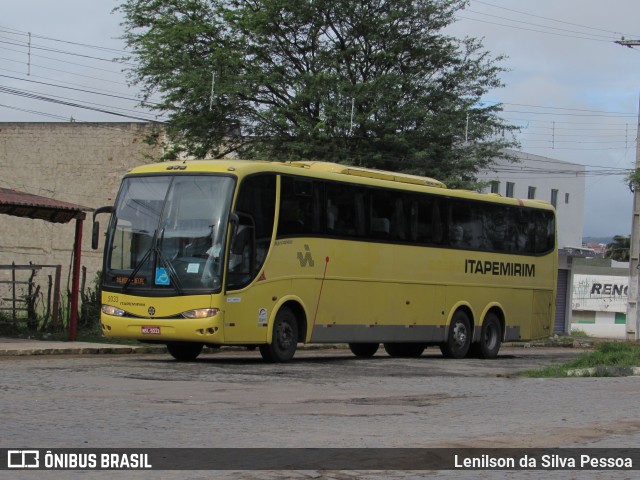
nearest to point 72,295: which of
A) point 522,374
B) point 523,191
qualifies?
point 522,374

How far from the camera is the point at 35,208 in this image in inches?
888

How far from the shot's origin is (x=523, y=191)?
66.7 m

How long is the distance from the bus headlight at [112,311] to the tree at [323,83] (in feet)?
52.1

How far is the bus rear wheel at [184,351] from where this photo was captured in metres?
20.2

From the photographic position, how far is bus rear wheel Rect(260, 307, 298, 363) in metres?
19.5

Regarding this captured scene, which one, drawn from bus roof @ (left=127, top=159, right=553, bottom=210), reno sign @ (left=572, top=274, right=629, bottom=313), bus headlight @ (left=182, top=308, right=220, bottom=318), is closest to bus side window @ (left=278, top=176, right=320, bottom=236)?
Result: bus roof @ (left=127, top=159, right=553, bottom=210)

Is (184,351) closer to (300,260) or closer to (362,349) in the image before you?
(300,260)

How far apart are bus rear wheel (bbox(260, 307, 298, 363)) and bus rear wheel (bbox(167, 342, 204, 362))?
1395 millimetres

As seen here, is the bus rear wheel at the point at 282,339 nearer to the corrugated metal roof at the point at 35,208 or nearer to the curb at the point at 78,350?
the curb at the point at 78,350

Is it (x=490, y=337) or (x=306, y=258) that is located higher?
(x=306, y=258)

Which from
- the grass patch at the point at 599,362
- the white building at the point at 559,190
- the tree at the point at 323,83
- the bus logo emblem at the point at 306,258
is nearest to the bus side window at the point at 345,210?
the bus logo emblem at the point at 306,258

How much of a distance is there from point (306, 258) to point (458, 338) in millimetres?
6215

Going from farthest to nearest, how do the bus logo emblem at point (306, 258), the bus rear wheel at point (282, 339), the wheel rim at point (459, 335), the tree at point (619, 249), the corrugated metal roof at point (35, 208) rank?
the tree at point (619, 249)
the wheel rim at point (459, 335)
the corrugated metal roof at point (35, 208)
the bus logo emblem at point (306, 258)
the bus rear wheel at point (282, 339)

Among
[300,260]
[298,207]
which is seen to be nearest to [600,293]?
[300,260]
